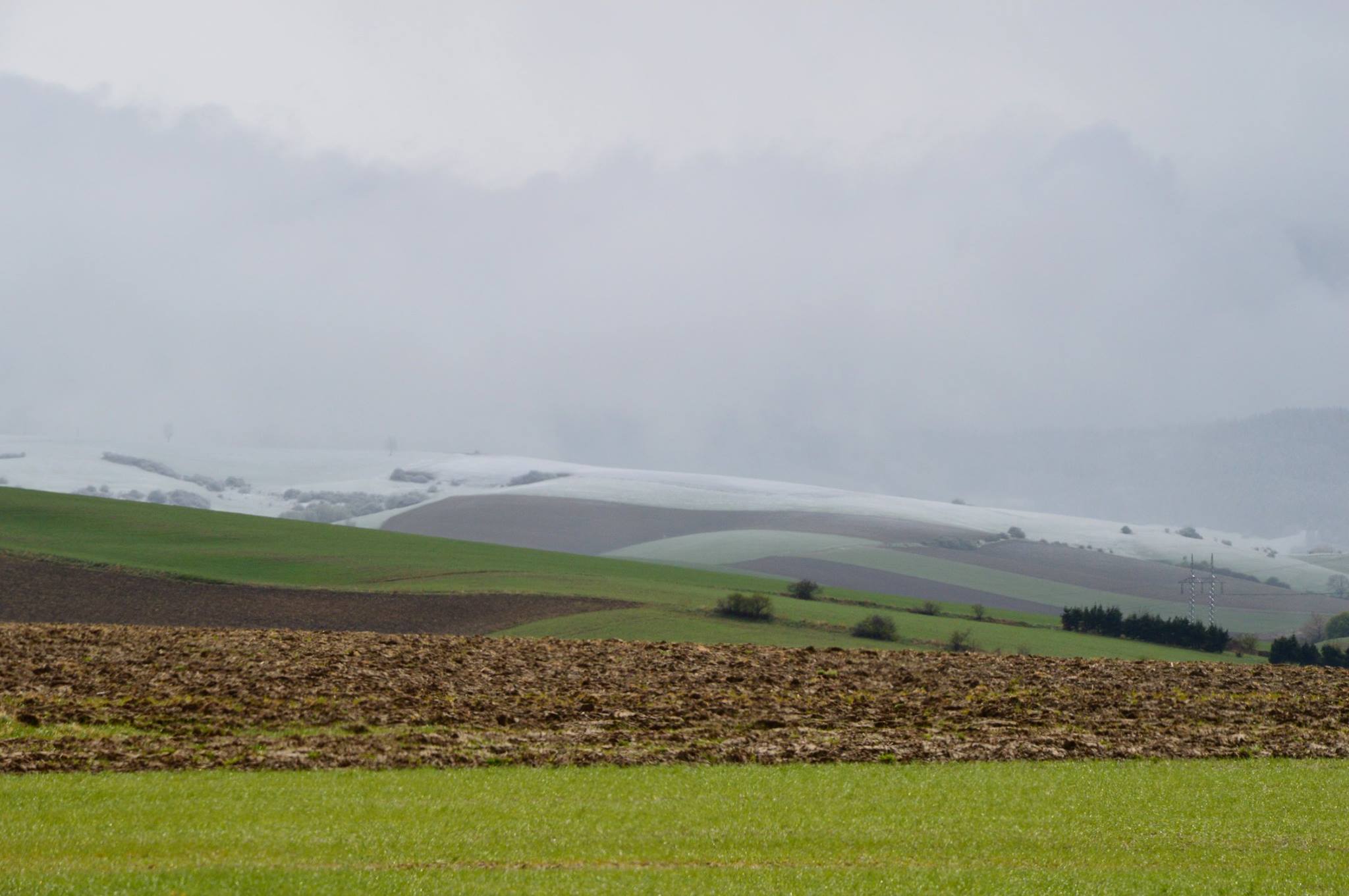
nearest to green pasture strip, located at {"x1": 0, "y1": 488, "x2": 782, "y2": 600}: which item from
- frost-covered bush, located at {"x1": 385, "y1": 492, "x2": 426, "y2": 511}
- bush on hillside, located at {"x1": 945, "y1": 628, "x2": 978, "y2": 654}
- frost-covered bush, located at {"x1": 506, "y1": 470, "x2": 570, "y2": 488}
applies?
bush on hillside, located at {"x1": 945, "y1": 628, "x2": 978, "y2": 654}

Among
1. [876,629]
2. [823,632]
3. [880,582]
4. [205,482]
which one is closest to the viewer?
[823,632]

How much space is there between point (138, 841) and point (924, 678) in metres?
18.8

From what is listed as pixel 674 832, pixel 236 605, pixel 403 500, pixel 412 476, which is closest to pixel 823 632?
pixel 236 605

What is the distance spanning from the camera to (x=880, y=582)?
3415 inches

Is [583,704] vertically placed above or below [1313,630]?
above

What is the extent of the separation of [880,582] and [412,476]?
99.2m

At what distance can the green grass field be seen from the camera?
4816 cm

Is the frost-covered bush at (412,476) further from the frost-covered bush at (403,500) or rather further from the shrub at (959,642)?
the shrub at (959,642)

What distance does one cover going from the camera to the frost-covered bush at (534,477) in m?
163

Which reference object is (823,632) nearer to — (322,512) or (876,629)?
(876,629)

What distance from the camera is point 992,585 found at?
302 ft

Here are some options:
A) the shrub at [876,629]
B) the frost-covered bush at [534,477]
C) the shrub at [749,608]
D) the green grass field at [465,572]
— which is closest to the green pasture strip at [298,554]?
the green grass field at [465,572]

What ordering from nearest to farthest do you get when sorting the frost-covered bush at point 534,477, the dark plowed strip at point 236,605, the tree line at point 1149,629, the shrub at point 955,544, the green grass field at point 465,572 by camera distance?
the dark plowed strip at point 236,605 → the green grass field at point 465,572 → the tree line at point 1149,629 → the shrub at point 955,544 → the frost-covered bush at point 534,477

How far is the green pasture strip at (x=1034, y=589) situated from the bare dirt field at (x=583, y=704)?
6045 cm
